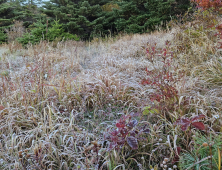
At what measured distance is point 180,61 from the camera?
2.94m

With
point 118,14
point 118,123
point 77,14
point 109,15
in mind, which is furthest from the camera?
point 109,15

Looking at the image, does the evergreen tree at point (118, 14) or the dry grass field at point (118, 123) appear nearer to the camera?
the dry grass field at point (118, 123)

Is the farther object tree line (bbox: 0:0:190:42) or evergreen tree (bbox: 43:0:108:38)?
evergreen tree (bbox: 43:0:108:38)

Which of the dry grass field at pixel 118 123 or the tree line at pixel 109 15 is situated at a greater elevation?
the tree line at pixel 109 15

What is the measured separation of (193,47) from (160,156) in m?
2.32

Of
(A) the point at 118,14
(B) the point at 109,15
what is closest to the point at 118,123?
(A) the point at 118,14

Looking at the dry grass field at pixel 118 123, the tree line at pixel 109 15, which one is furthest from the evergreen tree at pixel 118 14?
the dry grass field at pixel 118 123

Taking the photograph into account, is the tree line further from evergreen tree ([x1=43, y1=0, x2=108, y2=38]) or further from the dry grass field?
the dry grass field

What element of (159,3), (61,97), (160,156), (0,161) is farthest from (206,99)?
(159,3)

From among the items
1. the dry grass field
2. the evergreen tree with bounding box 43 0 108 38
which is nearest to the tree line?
the evergreen tree with bounding box 43 0 108 38

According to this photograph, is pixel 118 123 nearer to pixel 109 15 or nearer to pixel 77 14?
pixel 77 14

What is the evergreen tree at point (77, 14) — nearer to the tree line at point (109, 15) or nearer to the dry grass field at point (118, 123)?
the tree line at point (109, 15)

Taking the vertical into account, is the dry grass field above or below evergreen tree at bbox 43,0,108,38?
below

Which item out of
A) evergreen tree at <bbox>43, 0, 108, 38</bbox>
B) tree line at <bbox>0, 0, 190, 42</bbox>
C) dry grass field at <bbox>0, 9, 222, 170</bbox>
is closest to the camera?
dry grass field at <bbox>0, 9, 222, 170</bbox>
